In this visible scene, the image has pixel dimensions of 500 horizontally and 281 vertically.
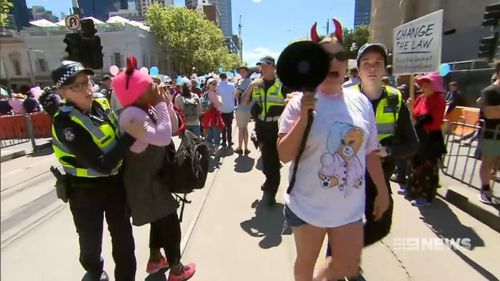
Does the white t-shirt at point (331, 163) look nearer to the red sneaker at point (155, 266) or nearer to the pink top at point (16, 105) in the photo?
the red sneaker at point (155, 266)

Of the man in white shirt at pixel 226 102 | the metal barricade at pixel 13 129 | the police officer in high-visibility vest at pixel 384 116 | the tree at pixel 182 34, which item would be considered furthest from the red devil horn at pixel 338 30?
the tree at pixel 182 34

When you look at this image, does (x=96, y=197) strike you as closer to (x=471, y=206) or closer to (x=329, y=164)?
(x=329, y=164)

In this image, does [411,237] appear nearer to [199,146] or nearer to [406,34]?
[199,146]

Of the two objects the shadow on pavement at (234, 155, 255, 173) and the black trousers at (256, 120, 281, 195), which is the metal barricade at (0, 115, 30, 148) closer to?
the shadow on pavement at (234, 155, 255, 173)

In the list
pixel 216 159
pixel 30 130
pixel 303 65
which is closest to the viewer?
pixel 303 65

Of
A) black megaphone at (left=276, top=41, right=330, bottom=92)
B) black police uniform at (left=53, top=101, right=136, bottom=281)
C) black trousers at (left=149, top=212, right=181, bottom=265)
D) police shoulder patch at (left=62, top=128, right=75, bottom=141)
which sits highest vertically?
black megaphone at (left=276, top=41, right=330, bottom=92)

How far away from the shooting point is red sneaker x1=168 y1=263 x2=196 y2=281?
3123mm

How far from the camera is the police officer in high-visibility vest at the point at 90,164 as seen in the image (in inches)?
89.4

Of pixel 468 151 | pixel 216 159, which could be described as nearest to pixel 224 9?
pixel 216 159

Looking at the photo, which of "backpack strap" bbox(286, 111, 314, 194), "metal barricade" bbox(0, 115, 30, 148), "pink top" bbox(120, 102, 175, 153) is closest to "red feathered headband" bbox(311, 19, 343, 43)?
"backpack strap" bbox(286, 111, 314, 194)

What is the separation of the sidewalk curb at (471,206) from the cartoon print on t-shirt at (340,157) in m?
3.05

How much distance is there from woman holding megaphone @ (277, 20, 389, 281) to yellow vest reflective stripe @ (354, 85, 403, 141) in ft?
2.22

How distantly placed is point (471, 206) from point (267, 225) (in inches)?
99.9

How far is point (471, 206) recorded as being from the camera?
4.59 metres
